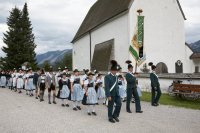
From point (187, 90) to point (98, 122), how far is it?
752cm

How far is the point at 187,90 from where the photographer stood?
17.0 metres

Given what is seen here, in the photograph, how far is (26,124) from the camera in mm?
10672

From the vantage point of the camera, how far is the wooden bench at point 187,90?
1644 cm

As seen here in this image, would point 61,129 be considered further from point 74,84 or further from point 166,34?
point 166,34

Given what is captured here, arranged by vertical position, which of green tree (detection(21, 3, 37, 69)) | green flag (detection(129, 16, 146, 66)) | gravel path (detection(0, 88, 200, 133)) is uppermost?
green tree (detection(21, 3, 37, 69))

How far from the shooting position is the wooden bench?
16438mm

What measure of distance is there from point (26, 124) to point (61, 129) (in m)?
1.55

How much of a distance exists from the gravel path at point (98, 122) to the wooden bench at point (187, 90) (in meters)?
2.76

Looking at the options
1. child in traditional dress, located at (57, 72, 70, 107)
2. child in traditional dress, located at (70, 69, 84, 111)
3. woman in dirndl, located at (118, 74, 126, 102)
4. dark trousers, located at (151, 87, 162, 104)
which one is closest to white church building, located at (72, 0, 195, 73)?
woman in dirndl, located at (118, 74, 126, 102)

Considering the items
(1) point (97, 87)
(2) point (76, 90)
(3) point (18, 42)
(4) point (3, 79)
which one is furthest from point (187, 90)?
(3) point (18, 42)

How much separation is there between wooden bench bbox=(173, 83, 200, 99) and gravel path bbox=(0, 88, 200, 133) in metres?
2.76

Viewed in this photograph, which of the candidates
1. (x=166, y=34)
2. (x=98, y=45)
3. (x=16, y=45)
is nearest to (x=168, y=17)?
(x=166, y=34)

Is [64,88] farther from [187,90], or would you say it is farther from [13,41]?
[13,41]

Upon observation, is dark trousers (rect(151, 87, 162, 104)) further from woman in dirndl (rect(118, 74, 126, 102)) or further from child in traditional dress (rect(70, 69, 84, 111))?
child in traditional dress (rect(70, 69, 84, 111))
